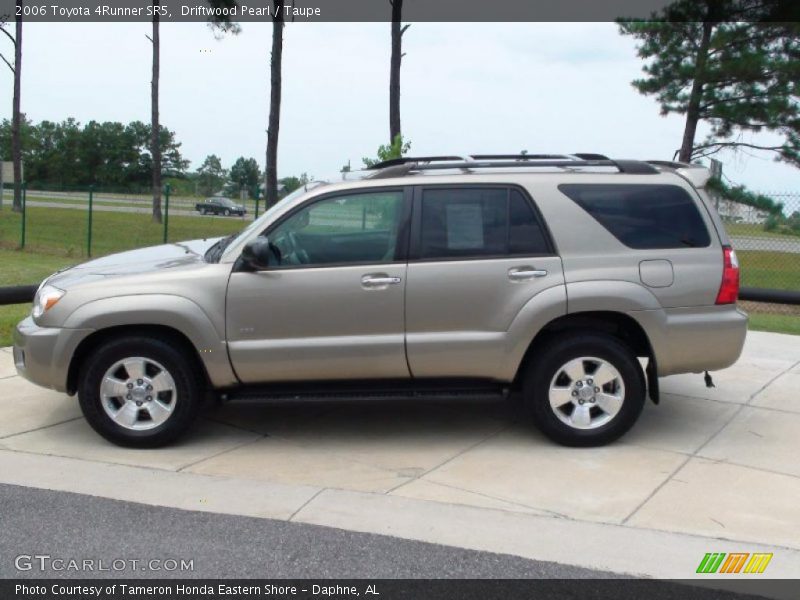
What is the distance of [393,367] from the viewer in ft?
19.5

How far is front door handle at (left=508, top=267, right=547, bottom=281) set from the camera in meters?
5.90

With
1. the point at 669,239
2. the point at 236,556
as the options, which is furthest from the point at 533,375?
the point at 236,556

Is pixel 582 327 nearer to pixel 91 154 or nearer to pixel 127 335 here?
pixel 127 335

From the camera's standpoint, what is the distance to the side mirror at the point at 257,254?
19.0ft

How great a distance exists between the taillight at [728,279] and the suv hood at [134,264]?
3.55m

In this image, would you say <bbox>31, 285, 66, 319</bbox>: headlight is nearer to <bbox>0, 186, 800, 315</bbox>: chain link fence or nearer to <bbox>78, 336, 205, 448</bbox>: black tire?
<bbox>78, 336, 205, 448</bbox>: black tire

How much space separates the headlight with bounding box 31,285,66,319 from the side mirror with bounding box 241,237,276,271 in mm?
1256

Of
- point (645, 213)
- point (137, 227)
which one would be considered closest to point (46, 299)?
point (645, 213)

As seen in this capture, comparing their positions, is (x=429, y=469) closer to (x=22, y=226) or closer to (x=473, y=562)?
(x=473, y=562)

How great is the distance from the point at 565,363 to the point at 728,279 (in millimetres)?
1254

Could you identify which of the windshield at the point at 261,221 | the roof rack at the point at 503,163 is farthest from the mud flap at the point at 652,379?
the windshield at the point at 261,221

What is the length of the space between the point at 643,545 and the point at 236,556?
205 cm

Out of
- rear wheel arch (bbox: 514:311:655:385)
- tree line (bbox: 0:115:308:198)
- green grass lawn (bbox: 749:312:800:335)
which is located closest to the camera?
rear wheel arch (bbox: 514:311:655:385)

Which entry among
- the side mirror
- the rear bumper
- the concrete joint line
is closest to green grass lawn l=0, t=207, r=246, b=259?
the side mirror
